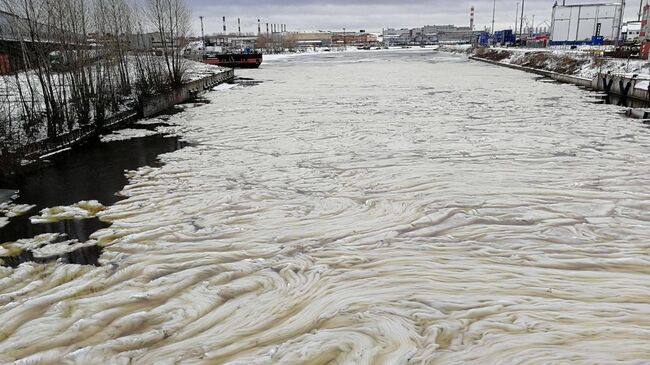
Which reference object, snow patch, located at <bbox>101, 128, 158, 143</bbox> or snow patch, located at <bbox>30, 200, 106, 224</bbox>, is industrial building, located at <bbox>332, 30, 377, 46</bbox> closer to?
snow patch, located at <bbox>101, 128, 158, 143</bbox>

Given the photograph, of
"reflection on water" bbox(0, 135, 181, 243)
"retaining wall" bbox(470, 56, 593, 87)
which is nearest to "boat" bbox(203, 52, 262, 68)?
"retaining wall" bbox(470, 56, 593, 87)

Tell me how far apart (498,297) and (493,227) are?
1618mm

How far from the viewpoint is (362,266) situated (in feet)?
16.1

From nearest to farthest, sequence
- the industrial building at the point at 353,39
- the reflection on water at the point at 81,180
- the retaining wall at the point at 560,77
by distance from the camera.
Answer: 1. the reflection on water at the point at 81,180
2. the retaining wall at the point at 560,77
3. the industrial building at the point at 353,39

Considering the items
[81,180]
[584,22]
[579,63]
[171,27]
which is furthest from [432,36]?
[81,180]

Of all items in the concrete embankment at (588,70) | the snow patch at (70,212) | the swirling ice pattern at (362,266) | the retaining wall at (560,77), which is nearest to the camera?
the swirling ice pattern at (362,266)

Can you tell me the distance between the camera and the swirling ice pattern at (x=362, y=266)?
369 centimetres

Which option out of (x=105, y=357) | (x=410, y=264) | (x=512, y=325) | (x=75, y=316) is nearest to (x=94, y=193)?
(x=75, y=316)

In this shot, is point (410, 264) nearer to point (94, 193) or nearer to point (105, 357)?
point (105, 357)

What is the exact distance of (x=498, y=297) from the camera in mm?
4289

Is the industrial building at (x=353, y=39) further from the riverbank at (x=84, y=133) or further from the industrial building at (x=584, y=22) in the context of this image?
the riverbank at (x=84, y=133)

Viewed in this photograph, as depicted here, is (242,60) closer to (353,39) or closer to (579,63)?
(579,63)

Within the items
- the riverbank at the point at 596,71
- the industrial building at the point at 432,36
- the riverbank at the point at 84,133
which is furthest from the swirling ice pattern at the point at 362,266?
the industrial building at the point at 432,36

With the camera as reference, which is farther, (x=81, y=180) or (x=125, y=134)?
(x=125, y=134)
